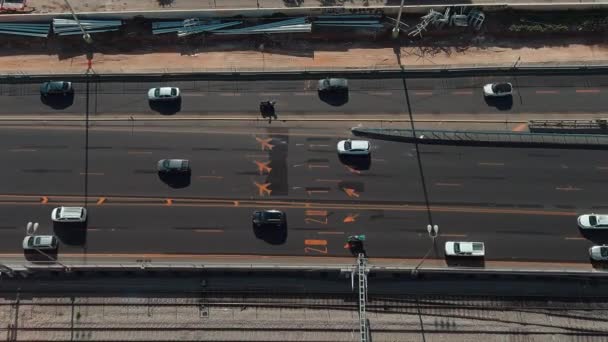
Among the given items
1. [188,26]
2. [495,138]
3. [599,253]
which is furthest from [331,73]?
[599,253]

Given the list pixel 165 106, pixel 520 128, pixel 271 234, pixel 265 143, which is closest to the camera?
pixel 271 234

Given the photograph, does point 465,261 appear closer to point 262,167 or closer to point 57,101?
point 262,167

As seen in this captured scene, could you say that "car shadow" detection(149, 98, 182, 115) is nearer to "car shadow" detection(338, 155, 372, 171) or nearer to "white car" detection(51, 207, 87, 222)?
"white car" detection(51, 207, 87, 222)

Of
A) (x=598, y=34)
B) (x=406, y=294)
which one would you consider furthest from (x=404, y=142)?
(x=598, y=34)

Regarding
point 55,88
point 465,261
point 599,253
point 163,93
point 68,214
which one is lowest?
point 465,261

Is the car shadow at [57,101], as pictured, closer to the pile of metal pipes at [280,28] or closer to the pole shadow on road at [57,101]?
the pole shadow on road at [57,101]
